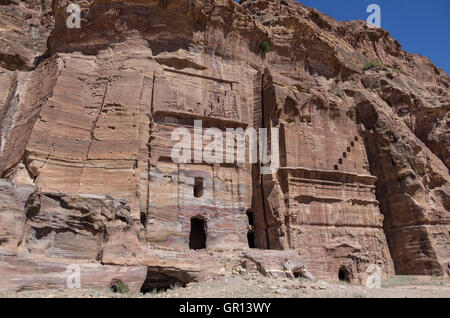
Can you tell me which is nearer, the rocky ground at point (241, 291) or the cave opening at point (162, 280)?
the rocky ground at point (241, 291)

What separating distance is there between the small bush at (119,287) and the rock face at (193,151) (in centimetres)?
28

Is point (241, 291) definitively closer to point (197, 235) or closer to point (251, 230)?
point (197, 235)

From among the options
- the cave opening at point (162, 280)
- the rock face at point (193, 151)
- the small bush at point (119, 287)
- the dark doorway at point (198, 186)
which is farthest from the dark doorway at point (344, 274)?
the small bush at point (119, 287)

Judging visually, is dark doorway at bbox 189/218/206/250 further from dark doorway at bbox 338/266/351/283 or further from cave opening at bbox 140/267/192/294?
dark doorway at bbox 338/266/351/283

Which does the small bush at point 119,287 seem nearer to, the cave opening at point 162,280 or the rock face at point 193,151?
the rock face at point 193,151

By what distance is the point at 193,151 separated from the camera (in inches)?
736

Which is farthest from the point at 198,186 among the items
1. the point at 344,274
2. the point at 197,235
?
the point at 344,274

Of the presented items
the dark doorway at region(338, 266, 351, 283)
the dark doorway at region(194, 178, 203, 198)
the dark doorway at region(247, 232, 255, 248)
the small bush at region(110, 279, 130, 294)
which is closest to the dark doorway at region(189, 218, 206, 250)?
the dark doorway at region(194, 178, 203, 198)

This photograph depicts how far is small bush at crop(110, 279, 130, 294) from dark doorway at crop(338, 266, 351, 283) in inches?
473

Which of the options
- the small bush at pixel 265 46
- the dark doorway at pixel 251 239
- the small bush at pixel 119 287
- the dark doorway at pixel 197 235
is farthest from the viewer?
the small bush at pixel 265 46

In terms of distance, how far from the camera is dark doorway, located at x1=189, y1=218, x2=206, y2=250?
60.1 ft

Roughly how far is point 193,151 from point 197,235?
3.92 m

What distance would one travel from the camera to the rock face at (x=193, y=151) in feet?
45.2
